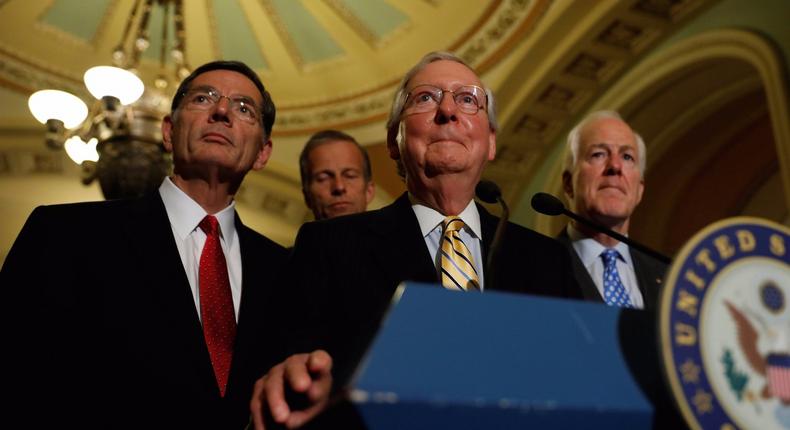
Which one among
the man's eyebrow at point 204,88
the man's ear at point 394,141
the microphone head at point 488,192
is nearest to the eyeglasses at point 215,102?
the man's eyebrow at point 204,88

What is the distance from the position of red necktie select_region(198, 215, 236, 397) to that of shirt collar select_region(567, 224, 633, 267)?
3.29 feet

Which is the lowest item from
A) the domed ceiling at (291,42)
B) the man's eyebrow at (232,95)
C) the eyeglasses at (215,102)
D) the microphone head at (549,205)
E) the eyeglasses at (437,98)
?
the microphone head at (549,205)

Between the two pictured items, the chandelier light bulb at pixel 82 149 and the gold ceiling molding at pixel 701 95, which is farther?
the chandelier light bulb at pixel 82 149

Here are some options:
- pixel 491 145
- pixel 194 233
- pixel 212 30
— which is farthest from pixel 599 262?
pixel 212 30

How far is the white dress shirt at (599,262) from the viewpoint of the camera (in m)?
1.99

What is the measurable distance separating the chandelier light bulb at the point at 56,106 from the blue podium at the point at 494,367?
488 centimetres

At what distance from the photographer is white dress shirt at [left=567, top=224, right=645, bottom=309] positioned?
1.99 m

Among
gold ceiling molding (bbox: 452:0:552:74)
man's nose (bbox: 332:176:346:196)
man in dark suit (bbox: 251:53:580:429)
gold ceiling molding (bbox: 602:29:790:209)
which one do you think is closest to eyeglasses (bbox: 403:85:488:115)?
man in dark suit (bbox: 251:53:580:429)

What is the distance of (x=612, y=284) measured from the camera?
1.97 m

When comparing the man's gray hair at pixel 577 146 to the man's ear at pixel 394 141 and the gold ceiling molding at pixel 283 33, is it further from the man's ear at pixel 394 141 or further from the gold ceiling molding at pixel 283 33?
the gold ceiling molding at pixel 283 33

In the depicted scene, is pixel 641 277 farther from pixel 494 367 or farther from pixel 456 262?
pixel 494 367

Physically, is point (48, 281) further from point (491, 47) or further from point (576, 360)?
point (491, 47)

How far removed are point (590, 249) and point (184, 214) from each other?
1127mm

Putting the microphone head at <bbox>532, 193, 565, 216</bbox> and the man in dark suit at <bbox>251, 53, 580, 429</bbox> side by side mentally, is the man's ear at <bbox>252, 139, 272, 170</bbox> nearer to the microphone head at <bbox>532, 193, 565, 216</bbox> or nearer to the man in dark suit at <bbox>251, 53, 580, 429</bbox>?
the man in dark suit at <bbox>251, 53, 580, 429</bbox>
